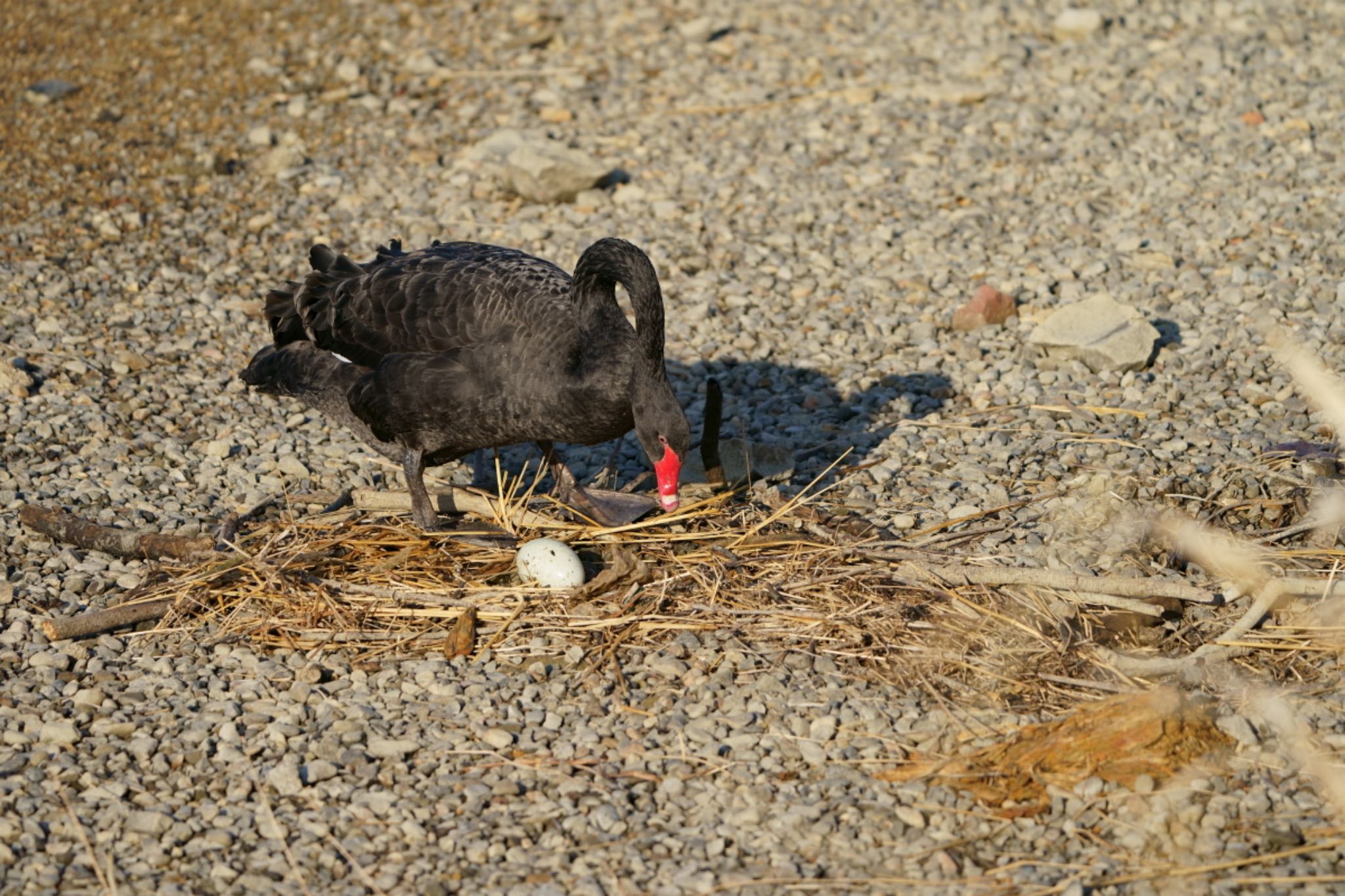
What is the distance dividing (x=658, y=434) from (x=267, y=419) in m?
3.12

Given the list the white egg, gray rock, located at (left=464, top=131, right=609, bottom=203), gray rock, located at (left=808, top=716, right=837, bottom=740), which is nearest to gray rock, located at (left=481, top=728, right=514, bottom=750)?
the white egg

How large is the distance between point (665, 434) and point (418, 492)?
1468mm

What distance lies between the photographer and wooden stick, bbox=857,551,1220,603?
6.01m

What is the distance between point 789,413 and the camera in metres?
8.34

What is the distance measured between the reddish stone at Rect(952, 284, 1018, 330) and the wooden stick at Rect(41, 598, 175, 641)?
5199 millimetres

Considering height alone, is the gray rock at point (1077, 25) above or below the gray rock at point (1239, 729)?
above

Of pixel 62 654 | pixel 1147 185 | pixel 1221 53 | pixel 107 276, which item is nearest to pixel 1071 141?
pixel 1147 185

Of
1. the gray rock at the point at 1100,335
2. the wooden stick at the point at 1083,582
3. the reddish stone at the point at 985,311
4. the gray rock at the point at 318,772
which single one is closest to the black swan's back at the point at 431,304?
the wooden stick at the point at 1083,582

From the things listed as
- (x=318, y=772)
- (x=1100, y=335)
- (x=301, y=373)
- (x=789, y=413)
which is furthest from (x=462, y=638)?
(x=1100, y=335)

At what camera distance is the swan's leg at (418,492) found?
6980mm

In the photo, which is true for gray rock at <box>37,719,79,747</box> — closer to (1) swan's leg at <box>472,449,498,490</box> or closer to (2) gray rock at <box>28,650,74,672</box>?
(2) gray rock at <box>28,650,74,672</box>

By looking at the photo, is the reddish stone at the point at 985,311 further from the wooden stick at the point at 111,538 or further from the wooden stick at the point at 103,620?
the wooden stick at the point at 103,620

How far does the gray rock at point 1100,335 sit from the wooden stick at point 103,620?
5.32 metres

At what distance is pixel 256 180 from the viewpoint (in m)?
11.0
